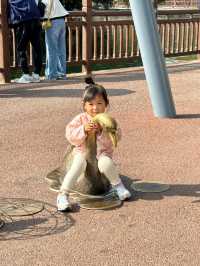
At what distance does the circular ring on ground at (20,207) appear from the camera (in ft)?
13.2

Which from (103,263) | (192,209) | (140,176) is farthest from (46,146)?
(103,263)

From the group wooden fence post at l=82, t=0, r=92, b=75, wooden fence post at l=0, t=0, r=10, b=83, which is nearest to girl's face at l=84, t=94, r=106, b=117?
wooden fence post at l=0, t=0, r=10, b=83

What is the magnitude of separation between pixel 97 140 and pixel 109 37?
24.5 feet

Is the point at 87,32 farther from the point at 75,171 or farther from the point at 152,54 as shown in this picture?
the point at 75,171

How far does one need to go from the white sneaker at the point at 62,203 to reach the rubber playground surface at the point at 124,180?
0.19 feet

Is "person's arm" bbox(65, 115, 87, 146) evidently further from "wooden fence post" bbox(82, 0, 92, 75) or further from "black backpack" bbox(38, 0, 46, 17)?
"wooden fence post" bbox(82, 0, 92, 75)

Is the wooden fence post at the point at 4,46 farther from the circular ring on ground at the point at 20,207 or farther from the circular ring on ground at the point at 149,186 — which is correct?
the circular ring on ground at the point at 20,207

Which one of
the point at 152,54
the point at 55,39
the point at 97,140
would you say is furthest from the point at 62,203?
the point at 55,39

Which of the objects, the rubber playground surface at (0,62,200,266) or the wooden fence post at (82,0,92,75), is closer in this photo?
the rubber playground surface at (0,62,200,266)

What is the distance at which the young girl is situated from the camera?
4199 millimetres

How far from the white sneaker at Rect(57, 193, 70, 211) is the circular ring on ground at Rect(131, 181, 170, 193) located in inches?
27.4

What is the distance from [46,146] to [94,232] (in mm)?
2217

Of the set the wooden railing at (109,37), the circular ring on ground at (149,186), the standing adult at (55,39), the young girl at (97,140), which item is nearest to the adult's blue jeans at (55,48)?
the standing adult at (55,39)

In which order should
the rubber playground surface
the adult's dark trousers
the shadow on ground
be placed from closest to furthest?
the rubber playground surface, the shadow on ground, the adult's dark trousers
